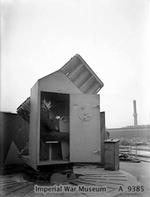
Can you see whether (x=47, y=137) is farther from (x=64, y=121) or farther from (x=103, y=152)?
(x=103, y=152)

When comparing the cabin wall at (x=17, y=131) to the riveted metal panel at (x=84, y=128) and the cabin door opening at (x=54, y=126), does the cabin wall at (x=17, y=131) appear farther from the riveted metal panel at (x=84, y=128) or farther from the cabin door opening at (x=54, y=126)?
the riveted metal panel at (x=84, y=128)

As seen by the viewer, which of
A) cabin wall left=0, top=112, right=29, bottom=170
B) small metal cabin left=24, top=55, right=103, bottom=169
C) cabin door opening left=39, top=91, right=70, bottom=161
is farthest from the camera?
cabin wall left=0, top=112, right=29, bottom=170

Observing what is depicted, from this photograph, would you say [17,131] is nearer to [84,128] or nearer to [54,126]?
[54,126]

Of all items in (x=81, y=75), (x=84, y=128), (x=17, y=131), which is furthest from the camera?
(x=17, y=131)

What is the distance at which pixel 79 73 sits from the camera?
8.14ft

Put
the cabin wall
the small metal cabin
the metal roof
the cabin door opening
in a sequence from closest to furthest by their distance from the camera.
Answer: the small metal cabin → the cabin door opening → the metal roof → the cabin wall

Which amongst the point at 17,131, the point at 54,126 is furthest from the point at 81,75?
the point at 17,131

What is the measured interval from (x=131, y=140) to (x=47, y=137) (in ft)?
15.8

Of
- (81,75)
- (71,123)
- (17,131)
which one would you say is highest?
(81,75)

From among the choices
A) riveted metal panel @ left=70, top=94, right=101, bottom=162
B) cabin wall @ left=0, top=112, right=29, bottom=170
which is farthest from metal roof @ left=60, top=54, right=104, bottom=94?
cabin wall @ left=0, top=112, right=29, bottom=170

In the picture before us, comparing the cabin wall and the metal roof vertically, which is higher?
the metal roof

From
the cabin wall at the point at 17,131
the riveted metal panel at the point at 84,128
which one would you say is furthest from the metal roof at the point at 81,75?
the cabin wall at the point at 17,131

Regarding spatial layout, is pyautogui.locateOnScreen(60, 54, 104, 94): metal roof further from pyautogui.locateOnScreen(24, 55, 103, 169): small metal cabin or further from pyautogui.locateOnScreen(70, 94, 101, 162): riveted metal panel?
pyautogui.locateOnScreen(70, 94, 101, 162): riveted metal panel

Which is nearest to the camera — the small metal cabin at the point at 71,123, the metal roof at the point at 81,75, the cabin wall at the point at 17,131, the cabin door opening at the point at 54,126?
the small metal cabin at the point at 71,123
